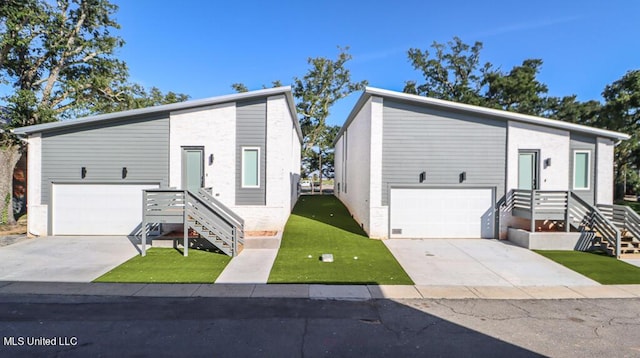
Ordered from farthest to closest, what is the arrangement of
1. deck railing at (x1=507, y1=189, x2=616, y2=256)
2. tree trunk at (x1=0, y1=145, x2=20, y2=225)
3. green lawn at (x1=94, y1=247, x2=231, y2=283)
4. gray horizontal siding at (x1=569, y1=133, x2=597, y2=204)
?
tree trunk at (x1=0, y1=145, x2=20, y2=225)
gray horizontal siding at (x1=569, y1=133, x2=597, y2=204)
deck railing at (x1=507, y1=189, x2=616, y2=256)
green lawn at (x1=94, y1=247, x2=231, y2=283)

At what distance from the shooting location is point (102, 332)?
4.24 meters

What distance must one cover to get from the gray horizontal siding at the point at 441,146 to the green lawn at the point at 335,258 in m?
2.94

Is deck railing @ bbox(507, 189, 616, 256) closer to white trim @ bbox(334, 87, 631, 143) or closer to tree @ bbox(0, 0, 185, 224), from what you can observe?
white trim @ bbox(334, 87, 631, 143)

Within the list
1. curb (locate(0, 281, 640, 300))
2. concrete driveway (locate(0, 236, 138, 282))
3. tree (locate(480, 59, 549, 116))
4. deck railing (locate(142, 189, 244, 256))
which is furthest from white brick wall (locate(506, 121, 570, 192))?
tree (locate(480, 59, 549, 116))

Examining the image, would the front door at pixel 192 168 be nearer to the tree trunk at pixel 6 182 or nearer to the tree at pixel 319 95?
the tree trunk at pixel 6 182

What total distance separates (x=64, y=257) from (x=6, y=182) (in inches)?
338

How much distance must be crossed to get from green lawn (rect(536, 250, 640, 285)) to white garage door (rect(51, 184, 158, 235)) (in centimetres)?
1340

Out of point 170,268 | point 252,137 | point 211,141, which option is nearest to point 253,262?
point 170,268

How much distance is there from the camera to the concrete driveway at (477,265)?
21.9ft

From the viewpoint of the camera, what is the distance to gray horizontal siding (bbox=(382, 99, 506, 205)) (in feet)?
36.2

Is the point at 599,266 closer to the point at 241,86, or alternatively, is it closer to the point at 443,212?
the point at 443,212

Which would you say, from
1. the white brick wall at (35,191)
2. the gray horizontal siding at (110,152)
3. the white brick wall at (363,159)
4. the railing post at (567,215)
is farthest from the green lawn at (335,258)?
the white brick wall at (35,191)

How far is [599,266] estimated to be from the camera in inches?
308

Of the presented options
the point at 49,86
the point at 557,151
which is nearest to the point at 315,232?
the point at 557,151
